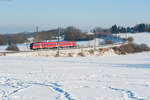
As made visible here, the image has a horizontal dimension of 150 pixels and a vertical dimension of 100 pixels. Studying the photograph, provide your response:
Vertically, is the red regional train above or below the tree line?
below

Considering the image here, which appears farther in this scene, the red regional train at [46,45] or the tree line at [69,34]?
the tree line at [69,34]

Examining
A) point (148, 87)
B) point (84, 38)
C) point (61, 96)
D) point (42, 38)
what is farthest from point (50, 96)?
point (84, 38)

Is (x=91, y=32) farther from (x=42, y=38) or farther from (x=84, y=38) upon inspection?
(x=42, y=38)

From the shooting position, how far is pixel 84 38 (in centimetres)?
11288

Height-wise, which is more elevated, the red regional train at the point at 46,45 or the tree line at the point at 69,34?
the tree line at the point at 69,34

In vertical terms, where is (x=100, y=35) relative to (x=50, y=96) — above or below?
above

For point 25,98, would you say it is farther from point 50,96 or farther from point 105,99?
point 105,99

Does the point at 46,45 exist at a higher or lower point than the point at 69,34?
lower

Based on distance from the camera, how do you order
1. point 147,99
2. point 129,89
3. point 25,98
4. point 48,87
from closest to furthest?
point 147,99
point 25,98
point 129,89
point 48,87

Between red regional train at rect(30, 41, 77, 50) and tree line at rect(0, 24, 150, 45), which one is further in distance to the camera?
tree line at rect(0, 24, 150, 45)

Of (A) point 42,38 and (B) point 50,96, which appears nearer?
(B) point 50,96

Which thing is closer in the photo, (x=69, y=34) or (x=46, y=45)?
(x=46, y=45)

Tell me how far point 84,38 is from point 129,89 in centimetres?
10636

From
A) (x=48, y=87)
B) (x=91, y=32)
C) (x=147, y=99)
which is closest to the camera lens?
(x=147, y=99)
